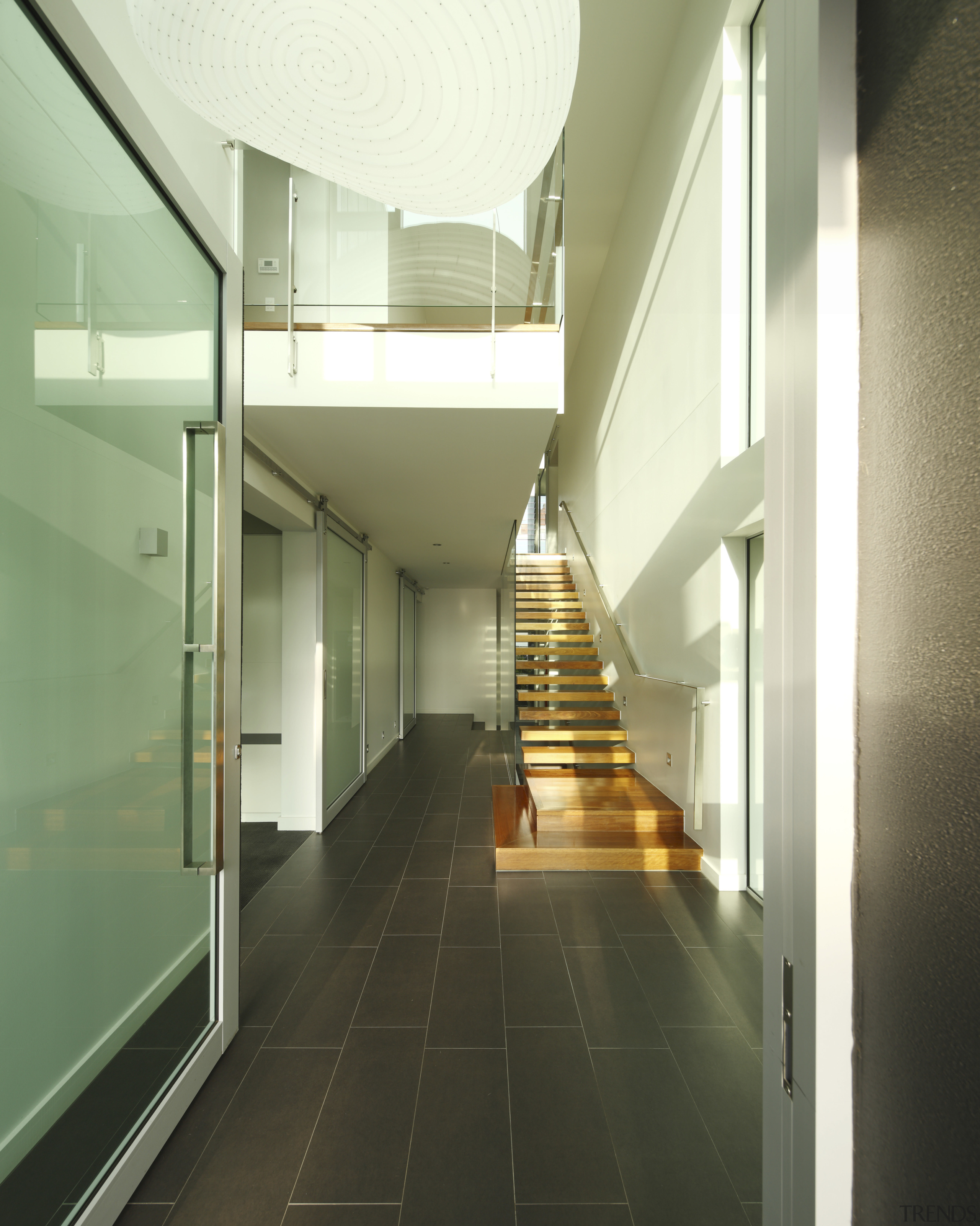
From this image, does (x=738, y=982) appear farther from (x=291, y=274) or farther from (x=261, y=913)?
(x=291, y=274)

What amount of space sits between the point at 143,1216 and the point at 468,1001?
1.27 meters

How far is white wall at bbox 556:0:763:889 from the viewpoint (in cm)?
378

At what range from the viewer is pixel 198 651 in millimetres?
2066

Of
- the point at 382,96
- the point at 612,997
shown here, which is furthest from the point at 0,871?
the point at 612,997

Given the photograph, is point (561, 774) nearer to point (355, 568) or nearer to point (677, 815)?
→ point (677, 815)

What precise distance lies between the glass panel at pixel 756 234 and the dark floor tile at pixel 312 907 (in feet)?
12.1

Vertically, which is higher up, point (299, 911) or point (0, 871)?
point (0, 871)

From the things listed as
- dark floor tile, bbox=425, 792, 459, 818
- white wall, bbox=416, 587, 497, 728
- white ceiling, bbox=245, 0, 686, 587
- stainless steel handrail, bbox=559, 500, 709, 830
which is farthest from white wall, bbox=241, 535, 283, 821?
white wall, bbox=416, 587, 497, 728

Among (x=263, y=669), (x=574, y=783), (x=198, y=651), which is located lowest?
(x=574, y=783)

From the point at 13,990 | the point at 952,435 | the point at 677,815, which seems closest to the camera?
the point at 952,435

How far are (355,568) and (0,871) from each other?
18.2ft

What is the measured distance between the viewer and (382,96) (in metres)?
1.16

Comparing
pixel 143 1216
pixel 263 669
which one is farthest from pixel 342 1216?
pixel 263 669

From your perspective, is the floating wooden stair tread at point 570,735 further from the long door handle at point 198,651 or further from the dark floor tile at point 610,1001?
the long door handle at point 198,651
